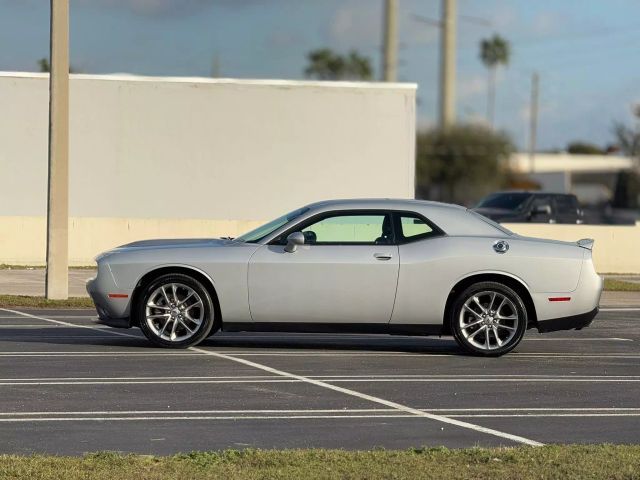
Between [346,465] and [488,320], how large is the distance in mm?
6024

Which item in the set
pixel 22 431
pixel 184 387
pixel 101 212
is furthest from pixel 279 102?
pixel 22 431

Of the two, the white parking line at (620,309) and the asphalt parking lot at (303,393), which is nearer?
the asphalt parking lot at (303,393)

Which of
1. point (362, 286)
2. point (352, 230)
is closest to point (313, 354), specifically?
point (362, 286)

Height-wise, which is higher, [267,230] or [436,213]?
[436,213]

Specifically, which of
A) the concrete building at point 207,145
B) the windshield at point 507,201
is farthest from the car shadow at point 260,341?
the windshield at point 507,201

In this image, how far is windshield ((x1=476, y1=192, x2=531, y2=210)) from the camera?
34.7 metres

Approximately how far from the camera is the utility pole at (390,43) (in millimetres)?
69625

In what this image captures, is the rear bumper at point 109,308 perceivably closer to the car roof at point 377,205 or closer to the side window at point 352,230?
the side window at point 352,230

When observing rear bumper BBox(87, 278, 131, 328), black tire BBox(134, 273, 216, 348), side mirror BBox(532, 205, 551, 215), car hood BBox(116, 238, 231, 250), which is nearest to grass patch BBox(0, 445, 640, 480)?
black tire BBox(134, 273, 216, 348)

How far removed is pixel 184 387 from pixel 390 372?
2.15m

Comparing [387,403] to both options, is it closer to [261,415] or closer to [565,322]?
[261,415]

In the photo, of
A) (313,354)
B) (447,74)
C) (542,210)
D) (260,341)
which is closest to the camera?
(313,354)

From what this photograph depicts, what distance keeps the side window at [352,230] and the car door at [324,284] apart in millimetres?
140

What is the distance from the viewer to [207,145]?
31.5m
